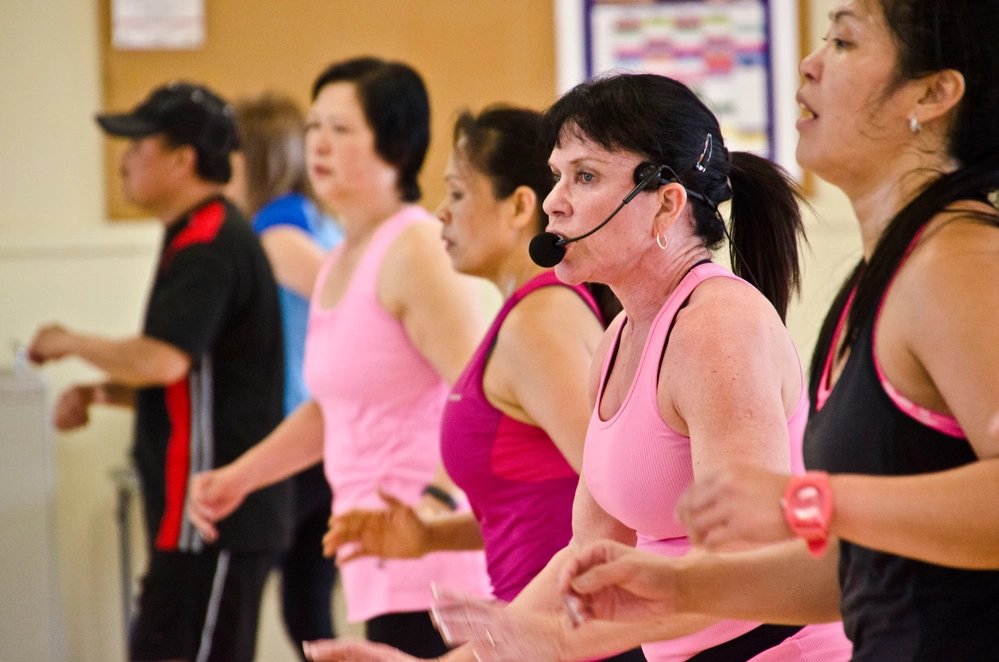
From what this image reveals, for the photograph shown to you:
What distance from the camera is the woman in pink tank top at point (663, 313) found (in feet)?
4.35

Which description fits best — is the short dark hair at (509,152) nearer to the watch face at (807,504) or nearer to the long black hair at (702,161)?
the long black hair at (702,161)

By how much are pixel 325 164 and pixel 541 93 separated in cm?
168

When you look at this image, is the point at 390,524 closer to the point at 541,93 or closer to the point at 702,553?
the point at 702,553

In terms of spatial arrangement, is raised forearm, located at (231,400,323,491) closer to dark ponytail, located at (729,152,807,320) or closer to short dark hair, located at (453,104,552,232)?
short dark hair, located at (453,104,552,232)

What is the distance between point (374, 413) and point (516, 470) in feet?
1.96

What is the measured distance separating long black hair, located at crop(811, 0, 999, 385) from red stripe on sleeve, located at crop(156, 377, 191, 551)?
1.88 m

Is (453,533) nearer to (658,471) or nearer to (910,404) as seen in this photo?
(658,471)

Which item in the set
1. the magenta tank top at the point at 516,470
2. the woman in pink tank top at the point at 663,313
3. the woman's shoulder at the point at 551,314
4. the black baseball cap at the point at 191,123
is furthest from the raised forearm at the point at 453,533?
the black baseball cap at the point at 191,123

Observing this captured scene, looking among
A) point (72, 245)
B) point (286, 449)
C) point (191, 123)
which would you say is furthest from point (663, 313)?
point (72, 245)

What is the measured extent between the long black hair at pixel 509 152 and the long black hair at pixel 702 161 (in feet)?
1.52

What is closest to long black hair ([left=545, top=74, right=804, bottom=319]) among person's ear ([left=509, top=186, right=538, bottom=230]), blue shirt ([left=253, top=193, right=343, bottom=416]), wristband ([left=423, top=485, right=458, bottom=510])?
person's ear ([left=509, top=186, right=538, bottom=230])

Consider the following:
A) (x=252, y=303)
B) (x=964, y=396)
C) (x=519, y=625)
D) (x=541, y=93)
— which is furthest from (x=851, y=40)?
(x=541, y=93)

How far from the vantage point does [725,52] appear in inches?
171

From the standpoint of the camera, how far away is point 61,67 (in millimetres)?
4121
